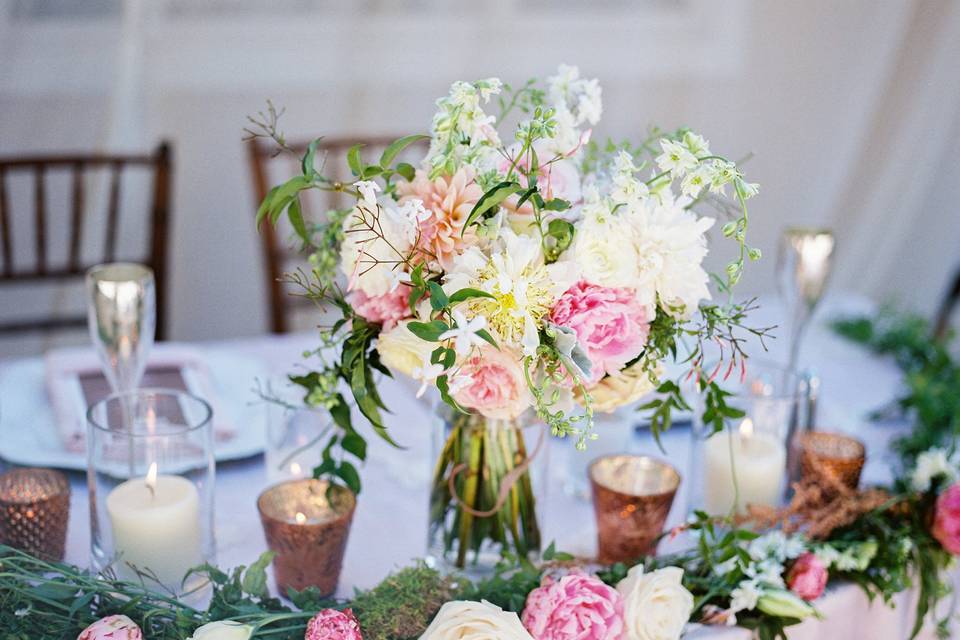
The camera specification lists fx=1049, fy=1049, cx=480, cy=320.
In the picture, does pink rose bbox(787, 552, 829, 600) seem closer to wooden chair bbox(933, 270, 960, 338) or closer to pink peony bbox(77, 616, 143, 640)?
pink peony bbox(77, 616, 143, 640)

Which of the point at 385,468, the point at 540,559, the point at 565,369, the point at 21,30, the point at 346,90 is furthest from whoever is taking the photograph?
the point at 346,90

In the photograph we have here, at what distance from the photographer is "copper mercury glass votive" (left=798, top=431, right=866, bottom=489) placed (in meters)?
1.15

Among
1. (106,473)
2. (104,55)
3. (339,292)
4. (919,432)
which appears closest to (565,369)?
(339,292)

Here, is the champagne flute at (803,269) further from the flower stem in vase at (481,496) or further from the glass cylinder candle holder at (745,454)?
the flower stem in vase at (481,496)

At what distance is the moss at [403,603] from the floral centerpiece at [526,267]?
126 millimetres

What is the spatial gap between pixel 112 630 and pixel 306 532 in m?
0.21

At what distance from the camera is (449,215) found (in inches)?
33.3

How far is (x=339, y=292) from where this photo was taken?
35.7 inches

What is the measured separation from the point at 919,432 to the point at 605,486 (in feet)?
1.64

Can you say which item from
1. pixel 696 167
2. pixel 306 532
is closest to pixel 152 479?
pixel 306 532

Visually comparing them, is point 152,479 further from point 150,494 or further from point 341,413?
point 341,413

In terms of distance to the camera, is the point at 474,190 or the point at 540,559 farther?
the point at 540,559

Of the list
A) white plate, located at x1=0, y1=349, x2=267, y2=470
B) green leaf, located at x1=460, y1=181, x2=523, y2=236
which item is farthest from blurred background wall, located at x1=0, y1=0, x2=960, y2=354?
green leaf, located at x1=460, y1=181, x2=523, y2=236

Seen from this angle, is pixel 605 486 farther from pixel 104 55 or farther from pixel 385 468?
pixel 104 55
